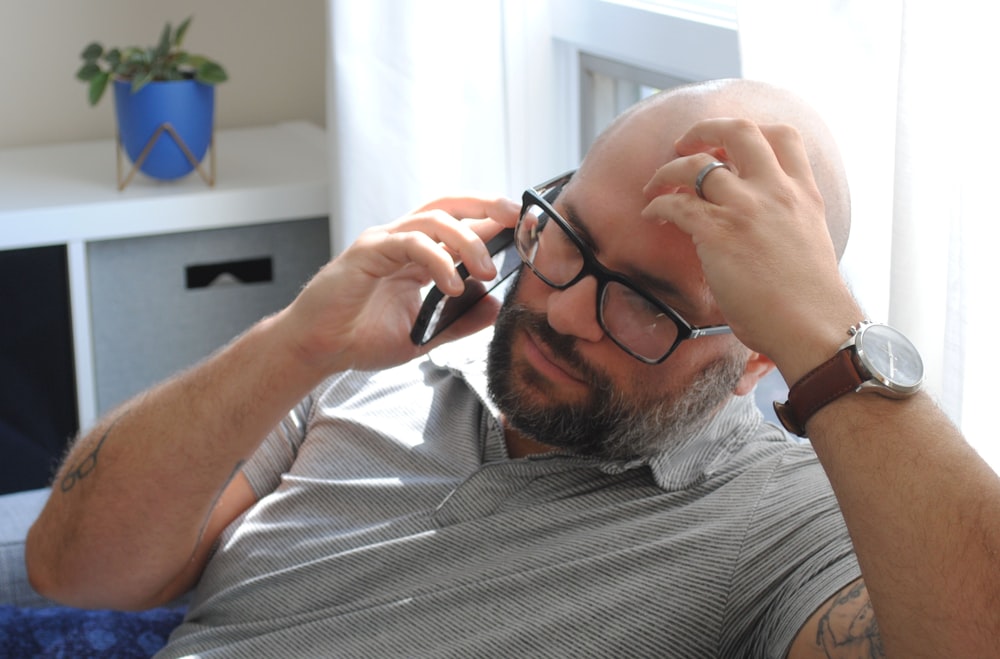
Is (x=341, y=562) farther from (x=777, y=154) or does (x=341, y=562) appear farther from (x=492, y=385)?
(x=777, y=154)

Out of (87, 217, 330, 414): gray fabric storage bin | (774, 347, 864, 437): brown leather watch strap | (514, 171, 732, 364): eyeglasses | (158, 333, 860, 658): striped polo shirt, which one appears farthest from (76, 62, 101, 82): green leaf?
(774, 347, 864, 437): brown leather watch strap

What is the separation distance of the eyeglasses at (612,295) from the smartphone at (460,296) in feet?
0.24

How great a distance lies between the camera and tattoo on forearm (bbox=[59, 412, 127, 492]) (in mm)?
1441

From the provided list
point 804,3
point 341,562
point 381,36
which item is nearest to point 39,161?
point 381,36

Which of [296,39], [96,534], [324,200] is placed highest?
[296,39]

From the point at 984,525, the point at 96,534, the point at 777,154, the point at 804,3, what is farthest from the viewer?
the point at 96,534

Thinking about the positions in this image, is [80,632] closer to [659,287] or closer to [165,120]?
[659,287]

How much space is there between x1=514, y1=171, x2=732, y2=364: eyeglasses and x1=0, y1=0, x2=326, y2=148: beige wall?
1.61m

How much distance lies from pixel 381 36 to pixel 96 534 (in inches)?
40.1

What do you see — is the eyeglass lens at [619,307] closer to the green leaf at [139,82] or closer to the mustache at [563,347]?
the mustache at [563,347]

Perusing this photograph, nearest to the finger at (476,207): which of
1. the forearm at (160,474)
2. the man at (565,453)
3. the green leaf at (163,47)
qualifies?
the man at (565,453)

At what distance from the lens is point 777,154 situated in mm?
1026

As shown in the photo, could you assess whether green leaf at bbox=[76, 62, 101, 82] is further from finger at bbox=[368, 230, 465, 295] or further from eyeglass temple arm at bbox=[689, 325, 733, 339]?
eyeglass temple arm at bbox=[689, 325, 733, 339]

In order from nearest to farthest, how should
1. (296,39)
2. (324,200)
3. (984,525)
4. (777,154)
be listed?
(984,525) → (777,154) → (324,200) → (296,39)
